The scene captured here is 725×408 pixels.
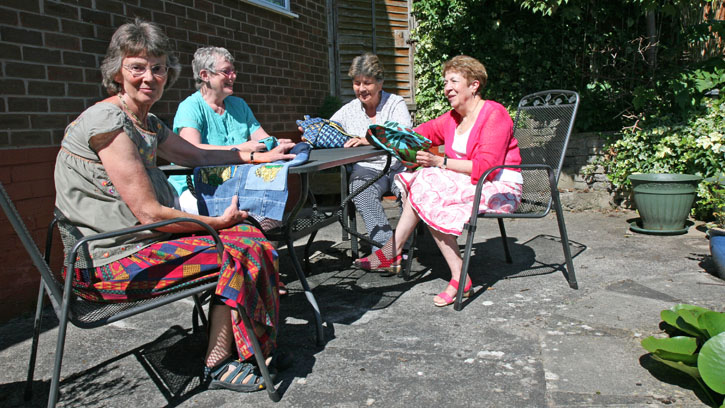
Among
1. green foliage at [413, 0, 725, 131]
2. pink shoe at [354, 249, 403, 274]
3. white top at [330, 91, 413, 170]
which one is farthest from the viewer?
green foliage at [413, 0, 725, 131]

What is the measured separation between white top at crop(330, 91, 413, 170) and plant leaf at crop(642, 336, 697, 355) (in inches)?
90.0

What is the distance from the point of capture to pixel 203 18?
4797 mm

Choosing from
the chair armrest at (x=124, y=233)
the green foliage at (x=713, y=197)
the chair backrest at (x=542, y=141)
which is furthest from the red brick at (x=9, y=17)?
the green foliage at (x=713, y=197)

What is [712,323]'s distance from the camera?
2146 millimetres

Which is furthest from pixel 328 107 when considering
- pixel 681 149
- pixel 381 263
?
pixel 681 149

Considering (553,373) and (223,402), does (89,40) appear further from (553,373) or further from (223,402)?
(553,373)

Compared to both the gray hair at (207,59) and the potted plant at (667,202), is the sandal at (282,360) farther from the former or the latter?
the potted plant at (667,202)

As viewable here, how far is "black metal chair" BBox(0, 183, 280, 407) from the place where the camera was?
5.71 feet

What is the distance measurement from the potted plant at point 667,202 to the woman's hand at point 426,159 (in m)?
2.62

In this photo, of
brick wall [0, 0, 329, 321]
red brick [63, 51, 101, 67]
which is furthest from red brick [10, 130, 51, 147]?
red brick [63, 51, 101, 67]

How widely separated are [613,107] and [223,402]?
229 inches

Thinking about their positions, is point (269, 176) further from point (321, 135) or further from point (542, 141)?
point (542, 141)

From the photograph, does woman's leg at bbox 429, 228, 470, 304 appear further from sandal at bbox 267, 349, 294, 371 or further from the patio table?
sandal at bbox 267, 349, 294, 371

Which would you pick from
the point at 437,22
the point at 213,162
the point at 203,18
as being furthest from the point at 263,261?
the point at 437,22
